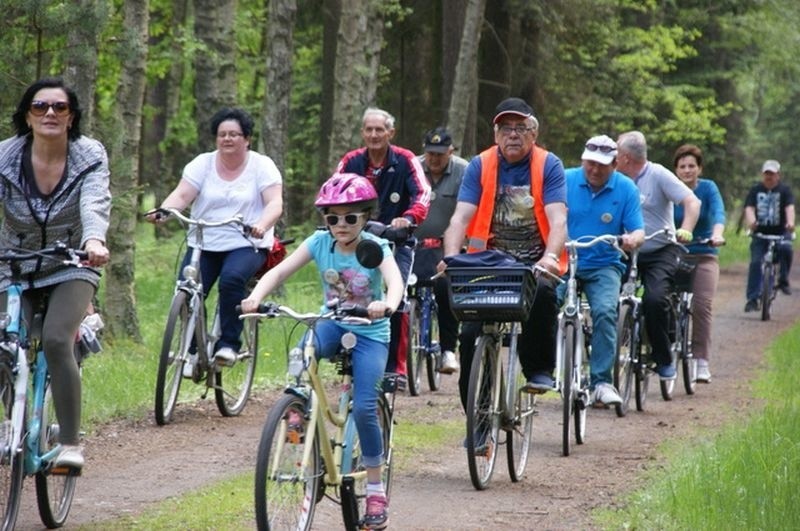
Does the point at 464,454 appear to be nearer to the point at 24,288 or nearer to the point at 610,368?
the point at 610,368

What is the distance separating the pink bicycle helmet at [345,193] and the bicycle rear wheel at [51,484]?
5.23 ft

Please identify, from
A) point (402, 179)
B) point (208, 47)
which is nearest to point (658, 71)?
point (208, 47)

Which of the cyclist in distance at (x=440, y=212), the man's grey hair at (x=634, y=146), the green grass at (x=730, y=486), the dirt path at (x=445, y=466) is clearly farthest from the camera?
the cyclist in distance at (x=440, y=212)

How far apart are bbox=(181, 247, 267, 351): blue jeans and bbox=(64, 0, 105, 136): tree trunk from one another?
1.58m

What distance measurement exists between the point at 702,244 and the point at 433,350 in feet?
9.47

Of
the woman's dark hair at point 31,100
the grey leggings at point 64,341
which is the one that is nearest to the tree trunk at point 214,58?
the woman's dark hair at point 31,100

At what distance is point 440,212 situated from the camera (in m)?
14.4

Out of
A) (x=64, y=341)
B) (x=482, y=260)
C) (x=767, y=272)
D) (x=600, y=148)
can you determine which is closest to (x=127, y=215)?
(x=600, y=148)

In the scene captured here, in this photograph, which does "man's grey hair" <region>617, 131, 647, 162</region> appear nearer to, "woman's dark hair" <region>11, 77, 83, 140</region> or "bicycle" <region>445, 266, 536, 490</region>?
"bicycle" <region>445, 266, 536, 490</region>

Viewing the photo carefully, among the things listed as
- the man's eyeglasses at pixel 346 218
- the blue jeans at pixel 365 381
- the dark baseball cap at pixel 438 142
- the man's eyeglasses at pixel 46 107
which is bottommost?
the blue jeans at pixel 365 381

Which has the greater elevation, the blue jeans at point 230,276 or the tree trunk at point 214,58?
the tree trunk at point 214,58

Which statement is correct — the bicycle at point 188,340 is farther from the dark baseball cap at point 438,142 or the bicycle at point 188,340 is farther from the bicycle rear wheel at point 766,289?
the bicycle rear wheel at point 766,289

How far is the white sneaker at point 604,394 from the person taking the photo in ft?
38.7

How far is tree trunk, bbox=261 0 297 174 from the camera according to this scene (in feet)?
65.7
